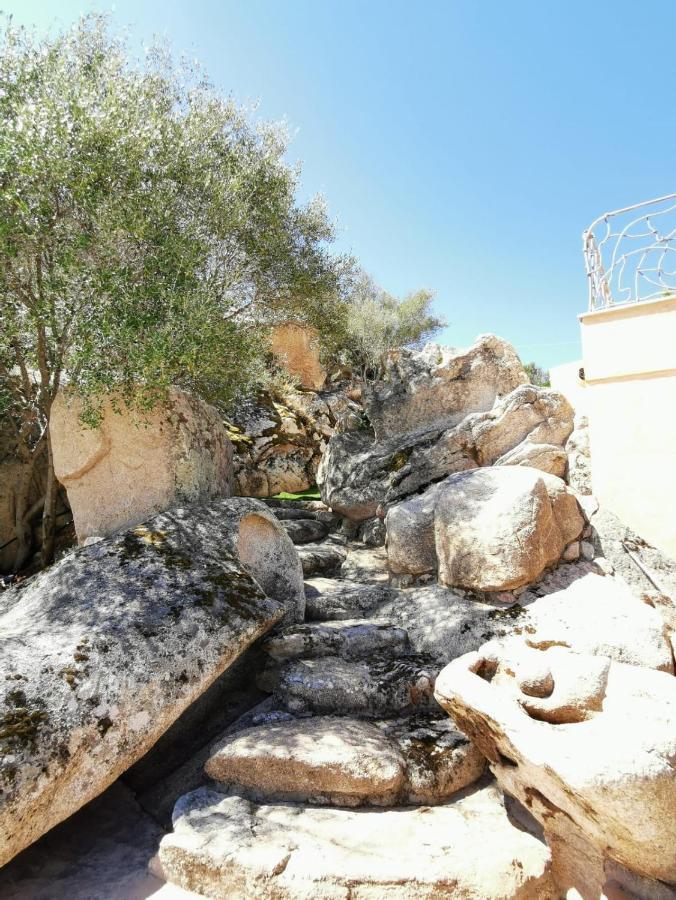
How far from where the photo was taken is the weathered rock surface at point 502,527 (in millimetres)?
6742

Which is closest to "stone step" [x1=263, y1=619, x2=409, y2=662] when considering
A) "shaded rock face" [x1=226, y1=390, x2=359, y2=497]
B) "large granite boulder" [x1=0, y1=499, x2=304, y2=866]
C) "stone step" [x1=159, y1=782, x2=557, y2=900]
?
"large granite boulder" [x1=0, y1=499, x2=304, y2=866]

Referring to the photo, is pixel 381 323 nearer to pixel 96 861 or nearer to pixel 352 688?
pixel 352 688

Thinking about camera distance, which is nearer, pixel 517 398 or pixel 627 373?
pixel 627 373

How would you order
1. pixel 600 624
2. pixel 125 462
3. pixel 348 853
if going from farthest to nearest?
pixel 125 462
pixel 600 624
pixel 348 853

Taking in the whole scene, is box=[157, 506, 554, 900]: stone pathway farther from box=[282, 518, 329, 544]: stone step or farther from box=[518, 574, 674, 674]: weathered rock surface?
box=[282, 518, 329, 544]: stone step

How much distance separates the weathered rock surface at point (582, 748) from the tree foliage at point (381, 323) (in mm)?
21031

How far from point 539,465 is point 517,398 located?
1336 millimetres

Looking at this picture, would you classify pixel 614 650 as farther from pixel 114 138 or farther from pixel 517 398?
pixel 114 138

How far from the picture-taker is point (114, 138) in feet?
24.6

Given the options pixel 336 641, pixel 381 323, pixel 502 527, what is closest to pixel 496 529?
pixel 502 527

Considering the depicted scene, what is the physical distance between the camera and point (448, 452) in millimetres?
9750

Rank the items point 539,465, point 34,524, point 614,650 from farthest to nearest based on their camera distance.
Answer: point 34,524, point 539,465, point 614,650

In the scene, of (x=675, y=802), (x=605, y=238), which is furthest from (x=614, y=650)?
(x=605, y=238)

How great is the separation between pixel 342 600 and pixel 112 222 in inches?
257
